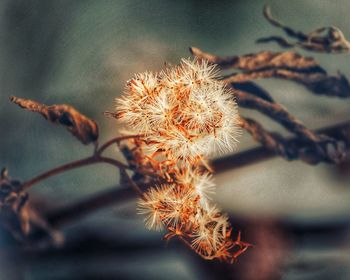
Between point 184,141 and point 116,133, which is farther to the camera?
point 116,133

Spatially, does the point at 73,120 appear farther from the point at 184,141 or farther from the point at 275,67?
the point at 275,67

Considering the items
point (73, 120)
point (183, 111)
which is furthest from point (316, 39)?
point (73, 120)

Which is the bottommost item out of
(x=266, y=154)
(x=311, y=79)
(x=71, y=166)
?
(x=71, y=166)

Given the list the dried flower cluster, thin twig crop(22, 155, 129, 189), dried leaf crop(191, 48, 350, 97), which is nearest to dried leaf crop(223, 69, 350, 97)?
dried leaf crop(191, 48, 350, 97)

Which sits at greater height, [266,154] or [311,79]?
[311,79]

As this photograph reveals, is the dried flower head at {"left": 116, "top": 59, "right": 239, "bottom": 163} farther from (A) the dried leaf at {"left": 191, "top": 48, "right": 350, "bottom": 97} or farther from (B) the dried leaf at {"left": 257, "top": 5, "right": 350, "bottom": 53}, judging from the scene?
(B) the dried leaf at {"left": 257, "top": 5, "right": 350, "bottom": 53}

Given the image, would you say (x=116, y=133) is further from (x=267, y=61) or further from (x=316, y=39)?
(x=316, y=39)

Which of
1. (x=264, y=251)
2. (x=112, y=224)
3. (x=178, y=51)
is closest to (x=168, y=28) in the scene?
(x=178, y=51)
